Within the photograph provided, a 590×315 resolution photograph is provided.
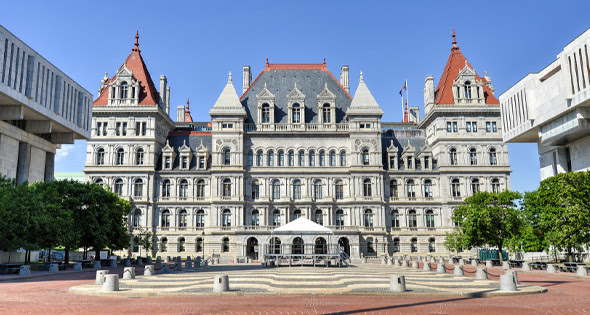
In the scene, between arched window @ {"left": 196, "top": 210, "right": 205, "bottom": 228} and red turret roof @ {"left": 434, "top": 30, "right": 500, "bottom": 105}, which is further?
red turret roof @ {"left": 434, "top": 30, "right": 500, "bottom": 105}

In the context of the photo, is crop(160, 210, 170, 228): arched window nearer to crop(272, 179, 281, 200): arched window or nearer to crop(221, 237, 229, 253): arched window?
crop(221, 237, 229, 253): arched window

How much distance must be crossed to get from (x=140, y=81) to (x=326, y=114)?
93.6ft

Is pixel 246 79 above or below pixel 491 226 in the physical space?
above

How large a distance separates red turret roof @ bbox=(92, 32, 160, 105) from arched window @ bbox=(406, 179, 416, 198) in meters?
39.0

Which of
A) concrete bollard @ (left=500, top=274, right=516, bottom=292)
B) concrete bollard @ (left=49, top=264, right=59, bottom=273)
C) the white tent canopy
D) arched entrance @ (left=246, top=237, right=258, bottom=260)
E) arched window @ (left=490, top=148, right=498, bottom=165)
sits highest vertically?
arched window @ (left=490, top=148, right=498, bottom=165)

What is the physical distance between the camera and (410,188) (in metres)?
72.2

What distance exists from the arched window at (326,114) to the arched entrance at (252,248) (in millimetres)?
20182

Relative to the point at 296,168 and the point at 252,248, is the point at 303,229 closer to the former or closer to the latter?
the point at 252,248

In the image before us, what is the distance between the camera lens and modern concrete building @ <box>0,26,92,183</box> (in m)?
46.3

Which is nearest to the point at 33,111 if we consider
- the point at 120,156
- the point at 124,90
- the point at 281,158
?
the point at 120,156

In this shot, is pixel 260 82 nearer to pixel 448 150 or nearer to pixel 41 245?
pixel 448 150

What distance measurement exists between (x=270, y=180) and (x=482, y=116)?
32217 mm

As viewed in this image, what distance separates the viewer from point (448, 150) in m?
71.2

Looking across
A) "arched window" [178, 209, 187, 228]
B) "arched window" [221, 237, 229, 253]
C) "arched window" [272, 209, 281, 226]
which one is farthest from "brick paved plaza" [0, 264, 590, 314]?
"arched window" [178, 209, 187, 228]
